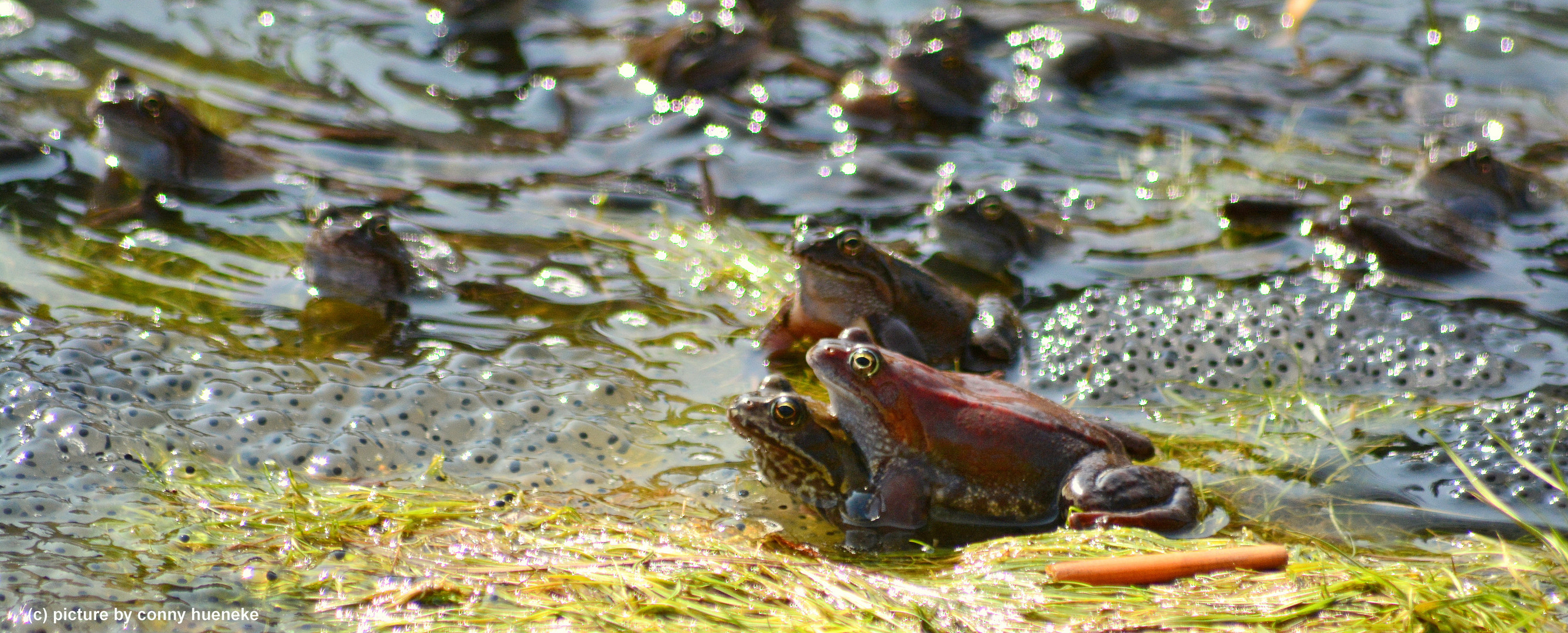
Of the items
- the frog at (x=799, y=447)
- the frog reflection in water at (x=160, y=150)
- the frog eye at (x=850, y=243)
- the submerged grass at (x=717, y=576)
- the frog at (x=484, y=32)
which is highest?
the frog at (x=484, y=32)

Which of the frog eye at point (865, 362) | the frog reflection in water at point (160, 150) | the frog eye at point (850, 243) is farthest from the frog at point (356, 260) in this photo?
the frog eye at point (865, 362)

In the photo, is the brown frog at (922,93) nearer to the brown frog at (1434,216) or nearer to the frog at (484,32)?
the brown frog at (1434,216)

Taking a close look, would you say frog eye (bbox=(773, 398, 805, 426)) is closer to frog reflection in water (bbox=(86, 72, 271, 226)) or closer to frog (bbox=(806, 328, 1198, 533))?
frog (bbox=(806, 328, 1198, 533))

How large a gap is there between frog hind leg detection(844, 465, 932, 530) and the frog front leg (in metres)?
0.53

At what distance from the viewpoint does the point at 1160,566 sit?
3.39m

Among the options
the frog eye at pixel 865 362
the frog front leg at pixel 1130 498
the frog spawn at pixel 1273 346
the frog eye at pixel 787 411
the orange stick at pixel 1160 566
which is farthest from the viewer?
the frog spawn at pixel 1273 346

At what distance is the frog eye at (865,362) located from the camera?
4082 mm

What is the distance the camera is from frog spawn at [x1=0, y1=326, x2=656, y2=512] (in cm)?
413

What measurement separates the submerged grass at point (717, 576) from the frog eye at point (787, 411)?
406 millimetres

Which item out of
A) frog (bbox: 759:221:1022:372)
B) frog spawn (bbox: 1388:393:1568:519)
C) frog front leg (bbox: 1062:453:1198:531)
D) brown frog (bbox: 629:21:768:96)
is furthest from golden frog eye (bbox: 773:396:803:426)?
brown frog (bbox: 629:21:768:96)

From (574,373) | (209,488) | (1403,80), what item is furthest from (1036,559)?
(1403,80)

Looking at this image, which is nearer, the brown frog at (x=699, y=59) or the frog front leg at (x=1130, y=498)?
the frog front leg at (x=1130, y=498)

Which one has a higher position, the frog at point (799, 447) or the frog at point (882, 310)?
the frog at point (882, 310)

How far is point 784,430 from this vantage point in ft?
13.1
